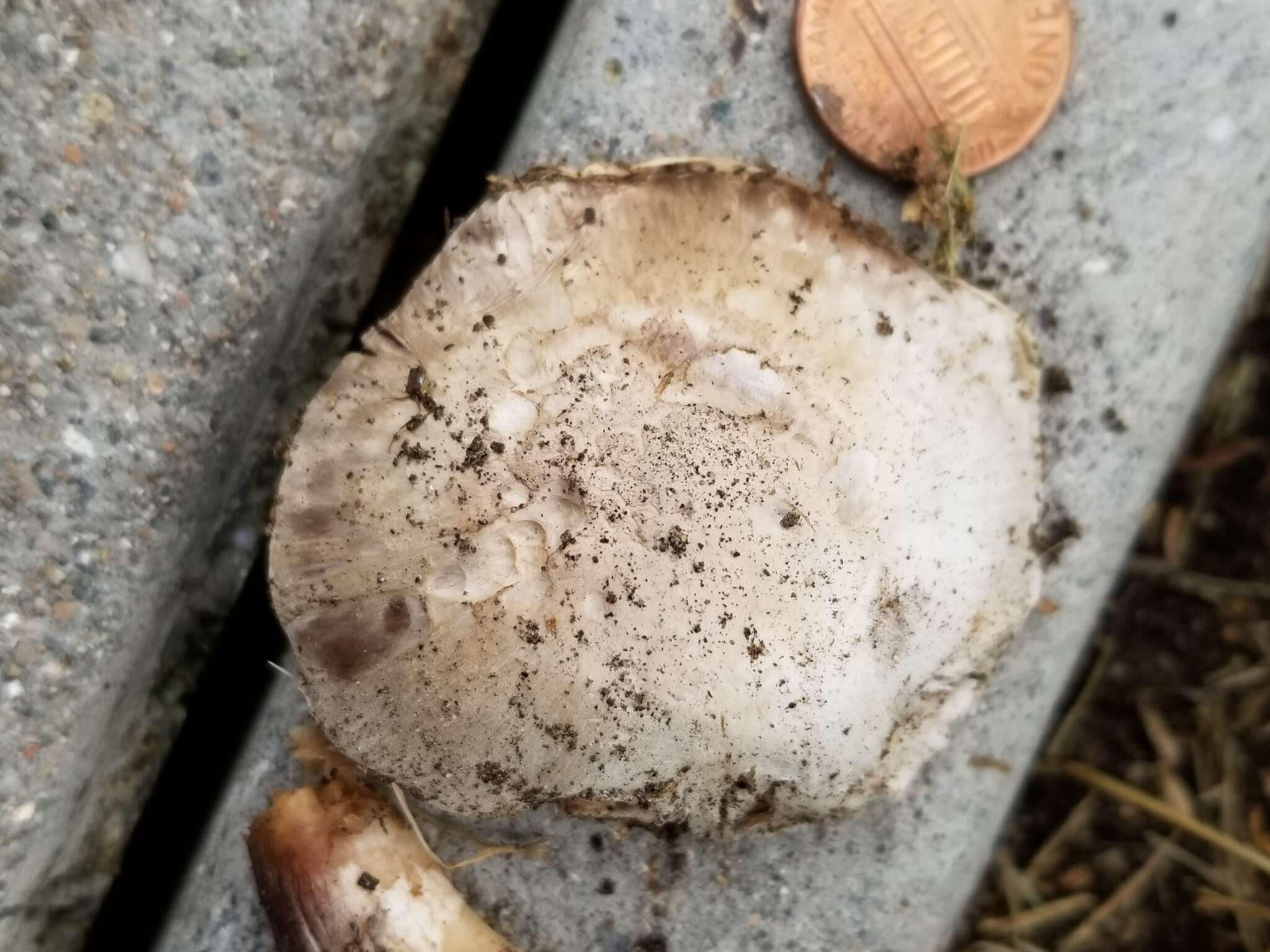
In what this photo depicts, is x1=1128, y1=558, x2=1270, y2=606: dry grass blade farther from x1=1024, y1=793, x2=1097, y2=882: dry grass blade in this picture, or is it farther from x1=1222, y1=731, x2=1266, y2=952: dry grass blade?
x1=1024, y1=793, x2=1097, y2=882: dry grass blade

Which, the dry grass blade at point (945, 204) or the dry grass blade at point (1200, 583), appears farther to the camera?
the dry grass blade at point (1200, 583)

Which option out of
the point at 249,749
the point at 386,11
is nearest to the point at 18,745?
the point at 249,749

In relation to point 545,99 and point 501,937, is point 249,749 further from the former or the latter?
point 545,99

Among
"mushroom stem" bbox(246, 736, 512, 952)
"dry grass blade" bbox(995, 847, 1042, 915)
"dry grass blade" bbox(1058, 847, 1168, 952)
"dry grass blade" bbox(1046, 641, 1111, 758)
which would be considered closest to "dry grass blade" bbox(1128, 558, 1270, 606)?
"dry grass blade" bbox(1046, 641, 1111, 758)

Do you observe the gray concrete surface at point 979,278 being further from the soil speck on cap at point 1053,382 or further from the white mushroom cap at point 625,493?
the white mushroom cap at point 625,493

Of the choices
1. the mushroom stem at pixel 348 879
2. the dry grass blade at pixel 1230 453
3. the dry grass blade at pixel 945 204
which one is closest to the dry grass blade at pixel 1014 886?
the dry grass blade at pixel 1230 453
